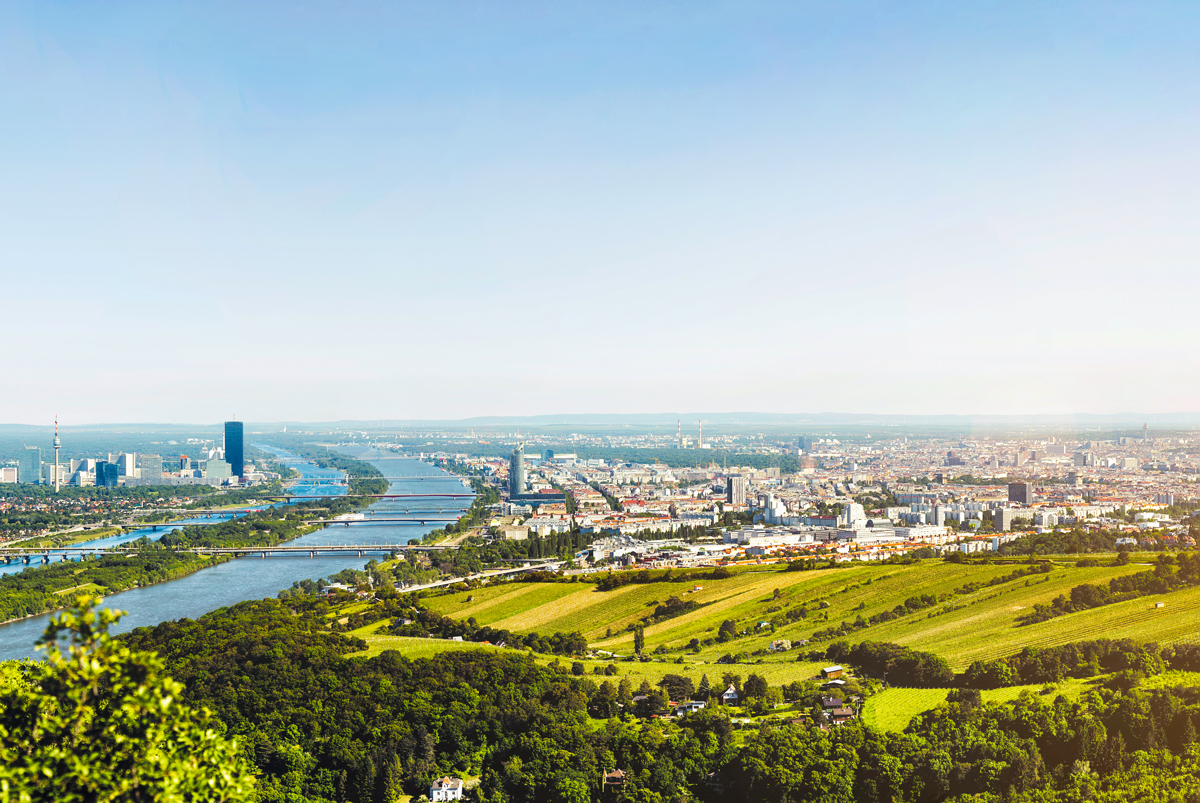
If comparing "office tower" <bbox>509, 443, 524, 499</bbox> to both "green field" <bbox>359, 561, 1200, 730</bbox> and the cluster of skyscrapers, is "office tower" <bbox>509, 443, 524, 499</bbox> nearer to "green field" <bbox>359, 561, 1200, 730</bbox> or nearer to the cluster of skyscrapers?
the cluster of skyscrapers

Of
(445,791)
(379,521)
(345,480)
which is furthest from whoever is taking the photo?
(345,480)

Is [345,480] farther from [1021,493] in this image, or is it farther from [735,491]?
[1021,493]

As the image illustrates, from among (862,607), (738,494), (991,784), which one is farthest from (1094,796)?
(738,494)

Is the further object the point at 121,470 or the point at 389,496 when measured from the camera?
the point at 121,470

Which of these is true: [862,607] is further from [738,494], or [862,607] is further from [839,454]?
[839,454]

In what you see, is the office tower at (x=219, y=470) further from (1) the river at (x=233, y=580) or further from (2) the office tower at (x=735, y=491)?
(2) the office tower at (x=735, y=491)

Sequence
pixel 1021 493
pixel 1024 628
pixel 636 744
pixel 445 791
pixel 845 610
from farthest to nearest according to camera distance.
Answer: pixel 1021 493, pixel 845 610, pixel 1024 628, pixel 636 744, pixel 445 791

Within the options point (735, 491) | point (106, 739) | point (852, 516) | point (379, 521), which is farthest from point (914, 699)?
point (735, 491)
